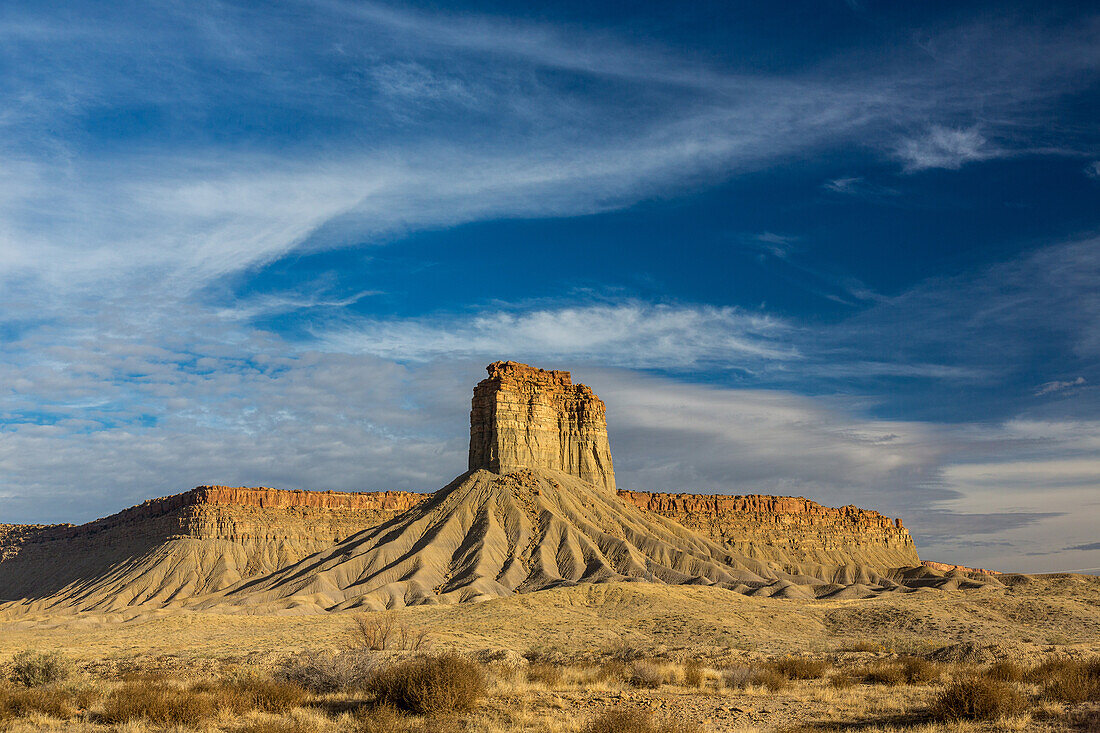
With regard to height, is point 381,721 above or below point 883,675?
above

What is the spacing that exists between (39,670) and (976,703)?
25.3m

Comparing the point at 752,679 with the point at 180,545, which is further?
the point at 180,545

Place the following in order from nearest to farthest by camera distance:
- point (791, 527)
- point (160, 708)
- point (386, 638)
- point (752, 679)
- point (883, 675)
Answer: point (160, 708)
point (752, 679)
point (883, 675)
point (386, 638)
point (791, 527)

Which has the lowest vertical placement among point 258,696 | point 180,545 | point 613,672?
point 613,672

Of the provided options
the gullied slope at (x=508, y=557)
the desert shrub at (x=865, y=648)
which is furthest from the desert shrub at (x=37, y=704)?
the gullied slope at (x=508, y=557)

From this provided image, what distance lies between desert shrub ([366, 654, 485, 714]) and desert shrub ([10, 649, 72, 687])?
37.2 ft

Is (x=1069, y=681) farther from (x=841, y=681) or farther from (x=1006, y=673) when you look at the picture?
(x=841, y=681)

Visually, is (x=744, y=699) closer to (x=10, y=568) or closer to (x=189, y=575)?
(x=189, y=575)

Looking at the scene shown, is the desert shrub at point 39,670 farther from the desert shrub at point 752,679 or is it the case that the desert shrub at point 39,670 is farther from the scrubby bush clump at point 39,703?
the desert shrub at point 752,679

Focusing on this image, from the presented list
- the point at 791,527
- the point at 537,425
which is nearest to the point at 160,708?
the point at 537,425

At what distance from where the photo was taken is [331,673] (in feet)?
77.1

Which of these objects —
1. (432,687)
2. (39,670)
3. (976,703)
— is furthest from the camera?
(39,670)

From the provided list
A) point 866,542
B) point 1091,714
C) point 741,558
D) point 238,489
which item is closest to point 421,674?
point 1091,714

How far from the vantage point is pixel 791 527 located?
141 m
